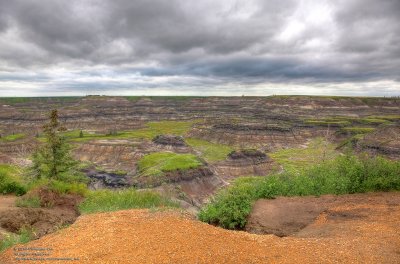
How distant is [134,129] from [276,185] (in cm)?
14621

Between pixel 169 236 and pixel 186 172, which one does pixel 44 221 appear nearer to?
pixel 169 236

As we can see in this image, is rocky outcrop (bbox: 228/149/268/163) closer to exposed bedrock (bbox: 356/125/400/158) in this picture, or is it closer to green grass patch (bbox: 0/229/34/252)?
exposed bedrock (bbox: 356/125/400/158)

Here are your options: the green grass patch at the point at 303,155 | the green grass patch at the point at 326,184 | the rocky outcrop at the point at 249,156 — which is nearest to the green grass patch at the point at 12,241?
the green grass patch at the point at 326,184

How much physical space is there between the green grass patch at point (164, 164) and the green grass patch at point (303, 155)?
2797 cm

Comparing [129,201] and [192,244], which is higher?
[192,244]

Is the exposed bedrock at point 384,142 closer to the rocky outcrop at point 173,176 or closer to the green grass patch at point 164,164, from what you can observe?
the rocky outcrop at point 173,176

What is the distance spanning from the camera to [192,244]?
11.2 m

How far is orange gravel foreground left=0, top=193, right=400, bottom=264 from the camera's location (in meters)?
10.3

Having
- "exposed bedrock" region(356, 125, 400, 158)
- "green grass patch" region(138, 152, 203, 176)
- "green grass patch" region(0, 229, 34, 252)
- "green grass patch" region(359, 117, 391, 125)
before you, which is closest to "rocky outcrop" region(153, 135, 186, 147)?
"green grass patch" region(138, 152, 203, 176)

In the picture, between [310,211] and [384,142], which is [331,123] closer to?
[384,142]

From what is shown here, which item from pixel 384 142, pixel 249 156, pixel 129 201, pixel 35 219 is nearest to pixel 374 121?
pixel 384 142

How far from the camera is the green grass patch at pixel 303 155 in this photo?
92625 mm

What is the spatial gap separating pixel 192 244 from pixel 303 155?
103 meters

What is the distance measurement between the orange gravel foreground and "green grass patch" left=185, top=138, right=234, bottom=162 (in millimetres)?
84260
